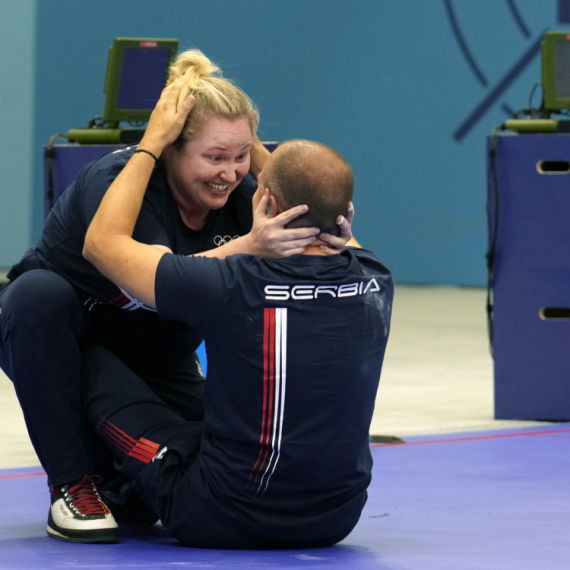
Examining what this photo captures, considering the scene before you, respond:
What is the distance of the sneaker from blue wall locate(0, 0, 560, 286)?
5.27 m

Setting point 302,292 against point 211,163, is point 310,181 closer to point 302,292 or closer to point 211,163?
point 302,292

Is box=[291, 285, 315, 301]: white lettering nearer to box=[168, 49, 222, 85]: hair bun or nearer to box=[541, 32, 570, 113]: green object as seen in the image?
box=[168, 49, 222, 85]: hair bun

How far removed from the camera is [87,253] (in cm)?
204

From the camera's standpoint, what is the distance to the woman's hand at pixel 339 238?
1.91m

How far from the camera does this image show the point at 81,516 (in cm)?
209

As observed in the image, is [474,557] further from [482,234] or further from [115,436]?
[482,234]

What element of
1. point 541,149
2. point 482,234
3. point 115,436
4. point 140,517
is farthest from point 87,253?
point 482,234

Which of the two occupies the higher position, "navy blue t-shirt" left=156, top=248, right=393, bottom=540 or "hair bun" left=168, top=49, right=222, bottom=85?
"hair bun" left=168, top=49, right=222, bottom=85

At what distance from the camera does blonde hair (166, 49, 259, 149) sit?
213cm

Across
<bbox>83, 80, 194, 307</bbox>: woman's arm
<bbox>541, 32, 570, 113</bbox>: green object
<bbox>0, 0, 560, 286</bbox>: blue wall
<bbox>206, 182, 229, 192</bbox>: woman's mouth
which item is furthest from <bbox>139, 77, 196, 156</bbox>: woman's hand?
<bbox>0, 0, 560, 286</bbox>: blue wall

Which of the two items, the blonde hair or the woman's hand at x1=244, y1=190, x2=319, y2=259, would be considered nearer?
the woman's hand at x1=244, y1=190, x2=319, y2=259

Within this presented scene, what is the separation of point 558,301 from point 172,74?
5.45 ft

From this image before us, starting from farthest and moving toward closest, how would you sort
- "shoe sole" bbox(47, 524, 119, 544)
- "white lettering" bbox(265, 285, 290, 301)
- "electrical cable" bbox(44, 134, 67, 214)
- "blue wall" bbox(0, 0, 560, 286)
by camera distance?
"blue wall" bbox(0, 0, 560, 286) < "electrical cable" bbox(44, 134, 67, 214) < "shoe sole" bbox(47, 524, 119, 544) < "white lettering" bbox(265, 285, 290, 301)

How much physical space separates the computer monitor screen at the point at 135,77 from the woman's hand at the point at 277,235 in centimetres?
198
